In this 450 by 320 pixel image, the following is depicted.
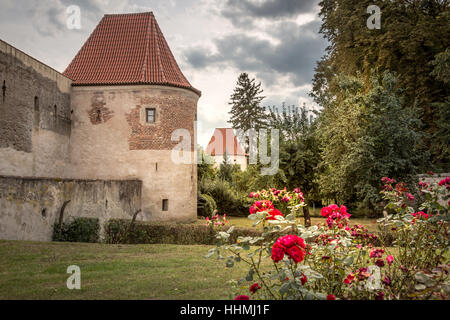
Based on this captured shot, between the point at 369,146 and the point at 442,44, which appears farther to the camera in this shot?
the point at 442,44

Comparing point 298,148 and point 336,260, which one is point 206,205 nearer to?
point 298,148

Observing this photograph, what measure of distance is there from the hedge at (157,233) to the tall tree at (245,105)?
3174 centimetres

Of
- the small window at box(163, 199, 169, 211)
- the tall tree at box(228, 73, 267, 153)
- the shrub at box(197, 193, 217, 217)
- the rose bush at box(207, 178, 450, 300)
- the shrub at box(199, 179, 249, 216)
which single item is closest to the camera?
the rose bush at box(207, 178, 450, 300)

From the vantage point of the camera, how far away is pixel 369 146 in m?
14.4

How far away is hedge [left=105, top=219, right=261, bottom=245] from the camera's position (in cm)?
1277

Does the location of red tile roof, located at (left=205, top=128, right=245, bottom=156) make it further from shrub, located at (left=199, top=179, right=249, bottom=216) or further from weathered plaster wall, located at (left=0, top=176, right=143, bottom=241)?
weathered plaster wall, located at (left=0, top=176, right=143, bottom=241)

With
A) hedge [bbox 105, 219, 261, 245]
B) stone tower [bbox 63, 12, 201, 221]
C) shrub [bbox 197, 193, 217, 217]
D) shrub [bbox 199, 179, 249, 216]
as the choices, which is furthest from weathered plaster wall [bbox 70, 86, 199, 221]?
hedge [bbox 105, 219, 261, 245]

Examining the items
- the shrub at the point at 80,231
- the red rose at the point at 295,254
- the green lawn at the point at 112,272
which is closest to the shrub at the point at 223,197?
the shrub at the point at 80,231

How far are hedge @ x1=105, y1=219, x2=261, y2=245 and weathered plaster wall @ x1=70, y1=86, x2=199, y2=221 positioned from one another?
8.26 meters

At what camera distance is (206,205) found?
27.4 m
